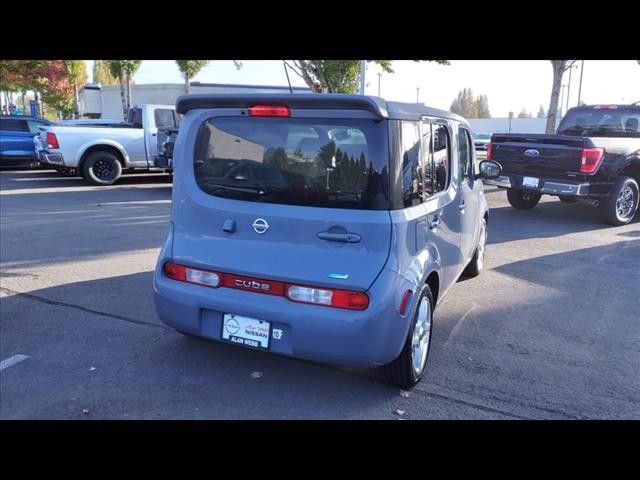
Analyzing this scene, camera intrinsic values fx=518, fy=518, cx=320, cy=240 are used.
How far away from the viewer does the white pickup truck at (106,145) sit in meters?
12.6

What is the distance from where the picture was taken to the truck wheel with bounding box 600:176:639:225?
9133 mm

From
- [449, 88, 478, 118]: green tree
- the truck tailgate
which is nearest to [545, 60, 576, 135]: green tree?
the truck tailgate

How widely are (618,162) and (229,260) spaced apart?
826 cm

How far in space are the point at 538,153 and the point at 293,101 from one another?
7.32m

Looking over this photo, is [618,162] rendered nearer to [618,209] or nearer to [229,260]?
[618,209]

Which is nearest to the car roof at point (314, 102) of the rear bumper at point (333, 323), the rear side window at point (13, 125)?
the rear bumper at point (333, 323)

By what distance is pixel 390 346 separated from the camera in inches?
121

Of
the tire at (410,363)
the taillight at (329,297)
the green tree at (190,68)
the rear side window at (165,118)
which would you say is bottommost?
the tire at (410,363)

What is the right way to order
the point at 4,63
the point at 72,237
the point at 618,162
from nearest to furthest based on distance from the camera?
the point at 72,237
the point at 618,162
the point at 4,63

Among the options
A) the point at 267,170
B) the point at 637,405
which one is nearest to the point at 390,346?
the point at 267,170

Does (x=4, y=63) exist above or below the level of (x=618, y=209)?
above

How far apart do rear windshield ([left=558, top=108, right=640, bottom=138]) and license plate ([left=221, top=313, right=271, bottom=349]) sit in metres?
9.70

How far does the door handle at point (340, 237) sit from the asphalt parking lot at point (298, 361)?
105 cm

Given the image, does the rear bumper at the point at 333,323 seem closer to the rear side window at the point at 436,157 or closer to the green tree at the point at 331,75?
the rear side window at the point at 436,157
